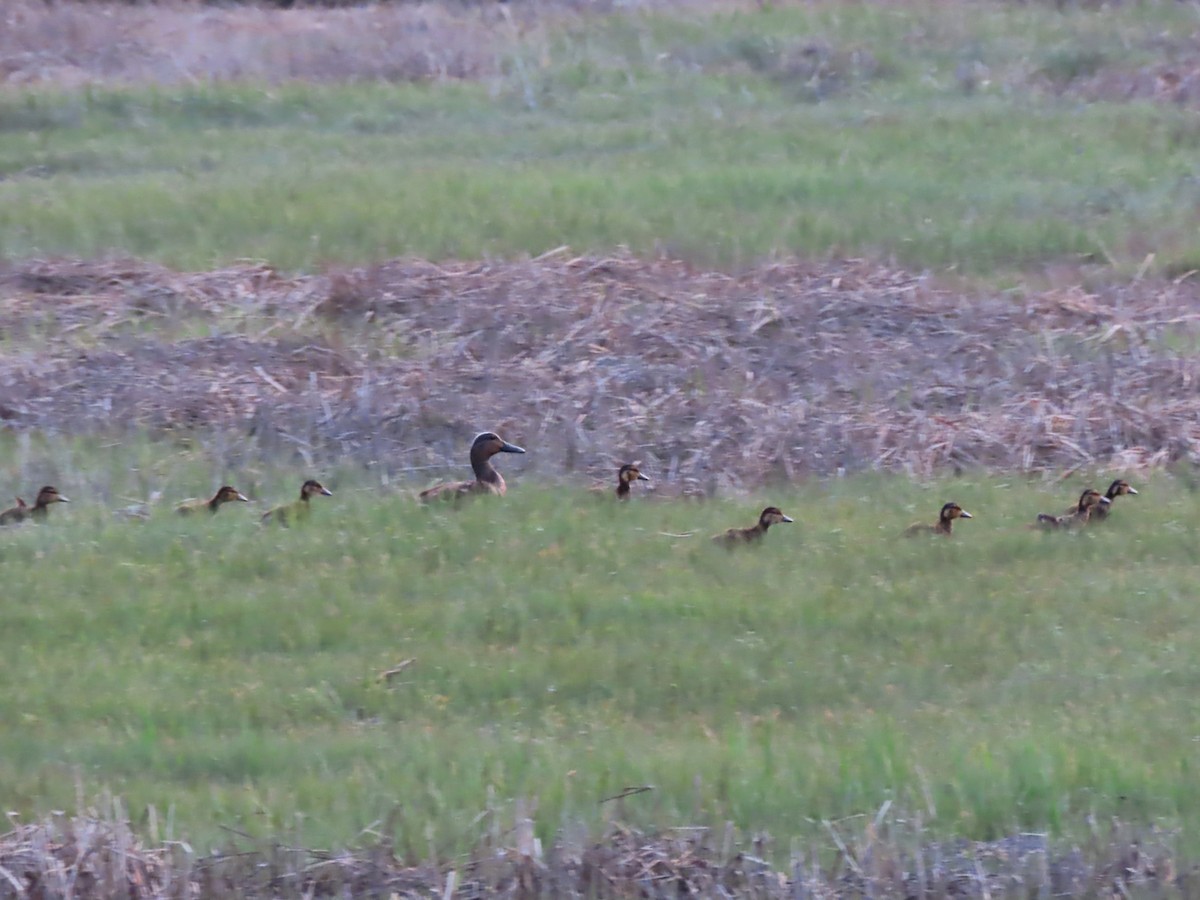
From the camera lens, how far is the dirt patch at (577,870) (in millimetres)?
7590

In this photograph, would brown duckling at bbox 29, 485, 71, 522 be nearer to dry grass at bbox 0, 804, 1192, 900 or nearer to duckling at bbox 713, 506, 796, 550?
duckling at bbox 713, 506, 796, 550

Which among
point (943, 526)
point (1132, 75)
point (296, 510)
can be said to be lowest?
point (296, 510)

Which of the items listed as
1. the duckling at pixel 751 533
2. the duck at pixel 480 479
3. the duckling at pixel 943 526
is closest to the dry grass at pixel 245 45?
the duck at pixel 480 479

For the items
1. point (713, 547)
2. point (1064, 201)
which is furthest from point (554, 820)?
point (1064, 201)

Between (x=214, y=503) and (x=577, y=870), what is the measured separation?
219 inches

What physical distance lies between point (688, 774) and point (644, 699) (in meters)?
1.11

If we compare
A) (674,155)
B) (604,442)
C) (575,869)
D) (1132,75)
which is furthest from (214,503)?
(1132,75)

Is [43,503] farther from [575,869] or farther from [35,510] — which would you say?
[575,869]

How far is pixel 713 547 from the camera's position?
11.5m

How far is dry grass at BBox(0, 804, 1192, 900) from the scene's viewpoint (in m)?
7.59

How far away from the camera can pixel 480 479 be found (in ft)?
41.7

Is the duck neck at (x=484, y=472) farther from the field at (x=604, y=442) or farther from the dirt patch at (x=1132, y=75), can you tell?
the dirt patch at (x=1132, y=75)

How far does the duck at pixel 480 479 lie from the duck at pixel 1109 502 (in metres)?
4.00

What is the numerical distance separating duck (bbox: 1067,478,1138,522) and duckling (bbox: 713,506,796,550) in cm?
203
